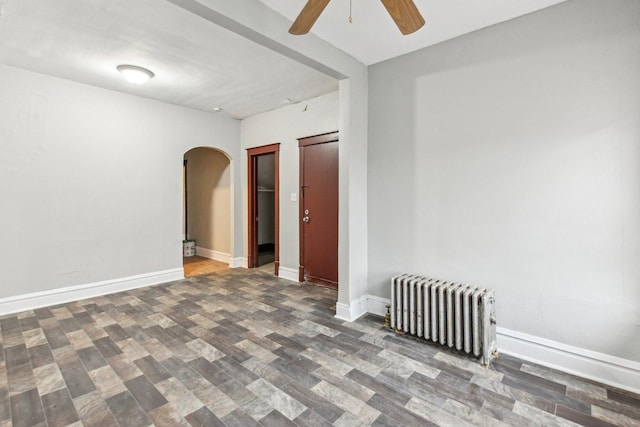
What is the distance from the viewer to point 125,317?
133 inches

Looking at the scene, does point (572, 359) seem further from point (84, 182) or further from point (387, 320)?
point (84, 182)

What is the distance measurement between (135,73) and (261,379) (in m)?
3.62

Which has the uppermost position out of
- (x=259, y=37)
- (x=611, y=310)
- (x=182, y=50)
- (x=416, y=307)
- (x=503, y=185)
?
(x=182, y=50)

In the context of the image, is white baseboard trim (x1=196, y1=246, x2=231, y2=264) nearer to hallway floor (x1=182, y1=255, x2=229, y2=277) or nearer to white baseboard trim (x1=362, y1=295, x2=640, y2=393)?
hallway floor (x1=182, y1=255, x2=229, y2=277)

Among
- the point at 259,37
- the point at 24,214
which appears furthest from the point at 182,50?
the point at 24,214

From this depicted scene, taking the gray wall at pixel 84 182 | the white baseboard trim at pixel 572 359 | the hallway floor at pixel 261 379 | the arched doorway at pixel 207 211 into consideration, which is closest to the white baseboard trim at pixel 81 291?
the gray wall at pixel 84 182

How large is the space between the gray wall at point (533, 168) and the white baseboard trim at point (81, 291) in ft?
12.2

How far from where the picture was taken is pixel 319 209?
4.63 metres

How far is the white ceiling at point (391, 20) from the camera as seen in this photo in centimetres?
238

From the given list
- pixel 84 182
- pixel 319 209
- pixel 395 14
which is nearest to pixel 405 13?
pixel 395 14

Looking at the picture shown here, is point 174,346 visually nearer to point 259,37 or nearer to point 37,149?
point 259,37

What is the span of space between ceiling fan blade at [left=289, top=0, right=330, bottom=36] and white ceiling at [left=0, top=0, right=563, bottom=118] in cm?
55

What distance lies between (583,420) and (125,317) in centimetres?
415

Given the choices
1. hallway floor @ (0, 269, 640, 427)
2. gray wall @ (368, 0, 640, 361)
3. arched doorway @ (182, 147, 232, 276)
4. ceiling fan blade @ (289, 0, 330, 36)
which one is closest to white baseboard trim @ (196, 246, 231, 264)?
arched doorway @ (182, 147, 232, 276)
